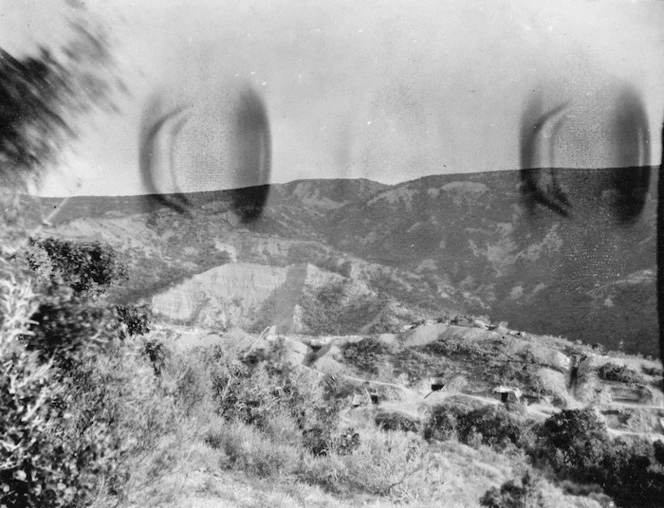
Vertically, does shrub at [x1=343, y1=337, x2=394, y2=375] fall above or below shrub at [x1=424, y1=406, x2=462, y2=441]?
above

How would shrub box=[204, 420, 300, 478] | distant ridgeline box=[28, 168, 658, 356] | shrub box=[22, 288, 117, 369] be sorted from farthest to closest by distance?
distant ridgeline box=[28, 168, 658, 356] → shrub box=[204, 420, 300, 478] → shrub box=[22, 288, 117, 369]

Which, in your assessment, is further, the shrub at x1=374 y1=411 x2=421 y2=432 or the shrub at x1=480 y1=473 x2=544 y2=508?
the shrub at x1=374 y1=411 x2=421 y2=432

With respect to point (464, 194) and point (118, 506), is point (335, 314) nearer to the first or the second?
point (464, 194)

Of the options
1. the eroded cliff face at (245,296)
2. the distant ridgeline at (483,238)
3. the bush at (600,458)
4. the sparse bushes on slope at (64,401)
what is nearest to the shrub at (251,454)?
the sparse bushes on slope at (64,401)

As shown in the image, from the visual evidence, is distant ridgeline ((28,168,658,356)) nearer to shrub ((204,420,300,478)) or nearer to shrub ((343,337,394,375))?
shrub ((343,337,394,375))

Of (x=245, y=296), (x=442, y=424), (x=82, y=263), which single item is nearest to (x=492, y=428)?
(x=442, y=424)

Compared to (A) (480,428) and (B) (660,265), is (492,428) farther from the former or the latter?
(B) (660,265)

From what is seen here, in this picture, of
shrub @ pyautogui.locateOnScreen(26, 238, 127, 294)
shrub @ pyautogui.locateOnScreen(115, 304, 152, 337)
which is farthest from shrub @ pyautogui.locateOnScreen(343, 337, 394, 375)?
shrub @ pyautogui.locateOnScreen(26, 238, 127, 294)

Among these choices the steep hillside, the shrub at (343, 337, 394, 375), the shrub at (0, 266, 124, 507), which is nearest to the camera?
the shrub at (0, 266, 124, 507)

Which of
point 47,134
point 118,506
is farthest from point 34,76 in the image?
point 118,506
